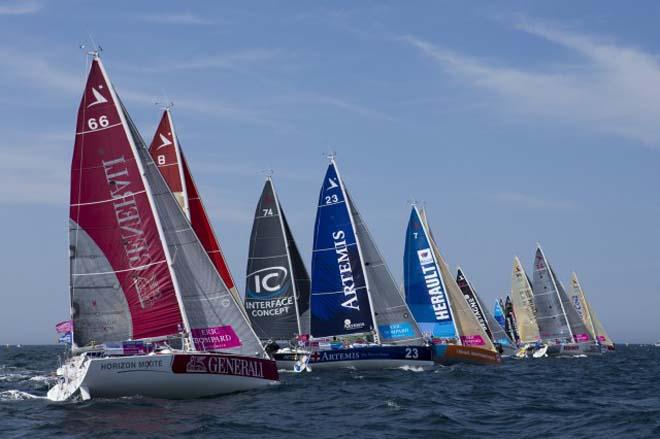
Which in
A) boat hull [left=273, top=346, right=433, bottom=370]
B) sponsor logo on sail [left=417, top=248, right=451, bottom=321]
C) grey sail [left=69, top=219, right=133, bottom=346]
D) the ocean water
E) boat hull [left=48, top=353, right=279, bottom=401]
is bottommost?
the ocean water

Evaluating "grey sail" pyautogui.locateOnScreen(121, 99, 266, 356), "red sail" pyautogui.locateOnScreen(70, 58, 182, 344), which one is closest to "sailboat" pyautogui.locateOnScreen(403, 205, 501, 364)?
"grey sail" pyautogui.locateOnScreen(121, 99, 266, 356)

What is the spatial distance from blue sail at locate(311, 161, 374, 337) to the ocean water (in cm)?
797

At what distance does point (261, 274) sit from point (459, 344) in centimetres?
1057

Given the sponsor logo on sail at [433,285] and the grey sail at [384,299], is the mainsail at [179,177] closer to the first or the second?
the grey sail at [384,299]

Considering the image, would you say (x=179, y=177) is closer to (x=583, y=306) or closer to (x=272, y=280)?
(x=272, y=280)

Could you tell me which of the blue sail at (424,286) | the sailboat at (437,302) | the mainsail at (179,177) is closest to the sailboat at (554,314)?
the sailboat at (437,302)

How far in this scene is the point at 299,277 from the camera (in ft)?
145

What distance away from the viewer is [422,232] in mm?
48531

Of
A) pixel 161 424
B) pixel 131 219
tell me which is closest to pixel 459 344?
pixel 131 219

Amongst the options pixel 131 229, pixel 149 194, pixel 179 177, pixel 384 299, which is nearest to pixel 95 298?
pixel 131 229

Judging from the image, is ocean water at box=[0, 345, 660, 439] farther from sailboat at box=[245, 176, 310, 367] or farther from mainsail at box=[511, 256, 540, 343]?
mainsail at box=[511, 256, 540, 343]

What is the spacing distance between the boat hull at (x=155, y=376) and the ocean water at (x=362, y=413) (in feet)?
1.12

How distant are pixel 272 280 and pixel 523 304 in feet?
113

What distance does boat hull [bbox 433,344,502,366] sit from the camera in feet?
140
